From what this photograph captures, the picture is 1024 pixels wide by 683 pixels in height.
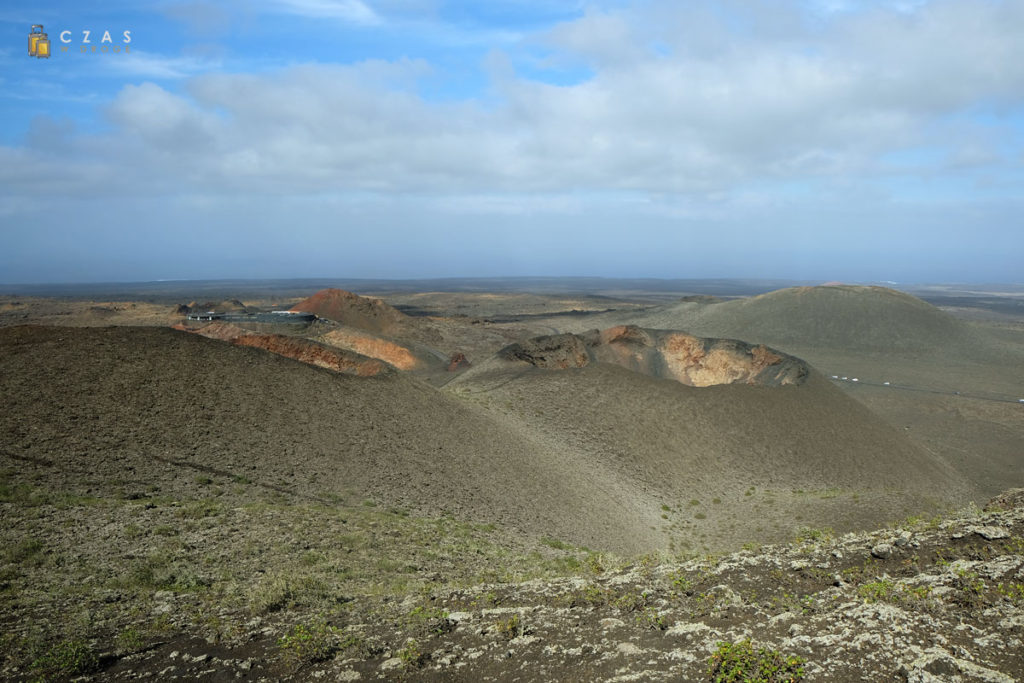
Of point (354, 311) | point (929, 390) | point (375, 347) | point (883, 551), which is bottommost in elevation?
point (929, 390)

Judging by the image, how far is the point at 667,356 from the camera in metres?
32.0

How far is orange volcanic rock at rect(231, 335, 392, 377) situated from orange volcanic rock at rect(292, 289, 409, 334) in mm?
26583

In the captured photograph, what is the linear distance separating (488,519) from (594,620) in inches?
285

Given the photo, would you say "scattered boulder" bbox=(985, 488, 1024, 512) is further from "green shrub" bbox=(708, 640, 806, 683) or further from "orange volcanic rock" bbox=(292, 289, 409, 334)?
"orange volcanic rock" bbox=(292, 289, 409, 334)

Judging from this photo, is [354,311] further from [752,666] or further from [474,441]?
[752,666]

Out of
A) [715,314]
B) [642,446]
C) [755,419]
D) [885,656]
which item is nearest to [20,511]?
[885,656]

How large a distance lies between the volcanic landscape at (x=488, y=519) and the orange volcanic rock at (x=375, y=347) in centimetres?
1014

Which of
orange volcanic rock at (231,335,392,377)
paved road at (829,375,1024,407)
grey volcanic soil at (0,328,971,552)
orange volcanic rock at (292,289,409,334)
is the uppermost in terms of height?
orange volcanic rock at (292,289,409,334)

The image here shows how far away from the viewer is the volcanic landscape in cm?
648

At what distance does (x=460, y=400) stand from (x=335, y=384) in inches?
201

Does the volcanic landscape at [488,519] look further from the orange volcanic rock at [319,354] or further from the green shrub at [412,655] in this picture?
the orange volcanic rock at [319,354]

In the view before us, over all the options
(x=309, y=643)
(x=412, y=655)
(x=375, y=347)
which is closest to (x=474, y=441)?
(x=309, y=643)

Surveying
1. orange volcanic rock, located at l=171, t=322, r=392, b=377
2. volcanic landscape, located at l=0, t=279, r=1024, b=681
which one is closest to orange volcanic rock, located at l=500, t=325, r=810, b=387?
volcanic landscape, located at l=0, t=279, r=1024, b=681

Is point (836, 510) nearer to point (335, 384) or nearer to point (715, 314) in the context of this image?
point (335, 384)
